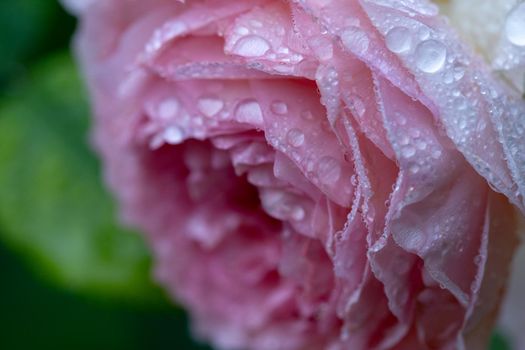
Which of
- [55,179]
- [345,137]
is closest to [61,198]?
[55,179]

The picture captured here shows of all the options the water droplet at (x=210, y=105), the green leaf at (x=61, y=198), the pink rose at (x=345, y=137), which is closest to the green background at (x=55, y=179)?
the green leaf at (x=61, y=198)

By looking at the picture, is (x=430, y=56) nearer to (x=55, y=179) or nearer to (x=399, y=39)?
(x=399, y=39)

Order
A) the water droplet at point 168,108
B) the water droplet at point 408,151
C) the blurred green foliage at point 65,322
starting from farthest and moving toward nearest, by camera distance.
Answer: the blurred green foliage at point 65,322
the water droplet at point 168,108
the water droplet at point 408,151

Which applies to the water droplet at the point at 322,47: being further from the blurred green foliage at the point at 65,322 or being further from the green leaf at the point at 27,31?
the blurred green foliage at the point at 65,322

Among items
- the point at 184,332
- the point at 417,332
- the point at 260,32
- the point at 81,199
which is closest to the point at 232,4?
the point at 260,32

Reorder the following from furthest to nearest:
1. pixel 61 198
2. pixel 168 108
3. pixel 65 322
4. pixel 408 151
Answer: pixel 65 322 < pixel 61 198 < pixel 168 108 < pixel 408 151

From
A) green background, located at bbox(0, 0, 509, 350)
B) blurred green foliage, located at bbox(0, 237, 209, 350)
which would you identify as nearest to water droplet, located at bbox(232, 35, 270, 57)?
green background, located at bbox(0, 0, 509, 350)

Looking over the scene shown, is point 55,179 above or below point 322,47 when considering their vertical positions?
below

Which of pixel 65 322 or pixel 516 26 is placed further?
pixel 65 322
